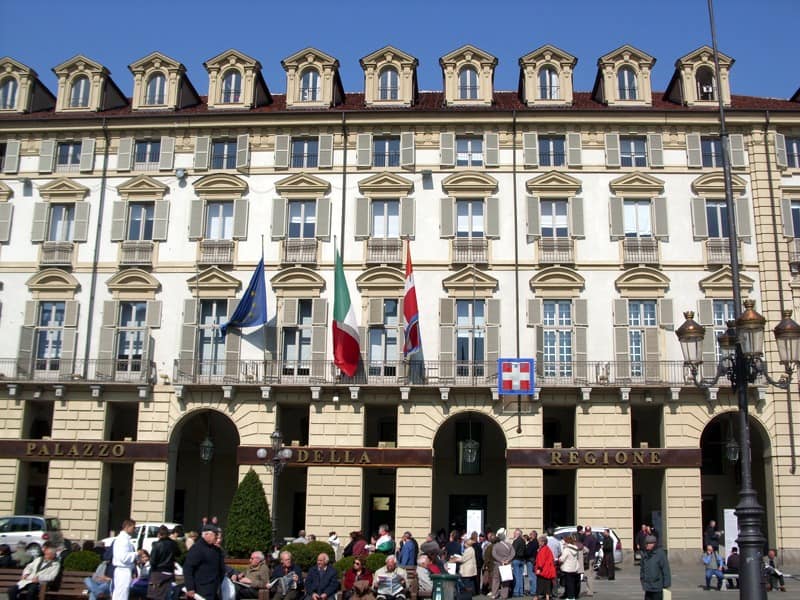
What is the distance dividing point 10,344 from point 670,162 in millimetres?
26784

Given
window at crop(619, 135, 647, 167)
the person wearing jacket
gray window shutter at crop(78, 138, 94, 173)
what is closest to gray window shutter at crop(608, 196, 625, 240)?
window at crop(619, 135, 647, 167)

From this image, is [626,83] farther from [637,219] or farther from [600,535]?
[600,535]

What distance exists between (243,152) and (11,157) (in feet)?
32.1

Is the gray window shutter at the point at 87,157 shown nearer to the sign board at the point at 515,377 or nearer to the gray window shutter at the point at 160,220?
the gray window shutter at the point at 160,220

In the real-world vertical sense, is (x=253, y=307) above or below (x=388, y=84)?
below

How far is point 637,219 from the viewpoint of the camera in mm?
34562

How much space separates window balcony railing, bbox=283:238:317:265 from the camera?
3466cm

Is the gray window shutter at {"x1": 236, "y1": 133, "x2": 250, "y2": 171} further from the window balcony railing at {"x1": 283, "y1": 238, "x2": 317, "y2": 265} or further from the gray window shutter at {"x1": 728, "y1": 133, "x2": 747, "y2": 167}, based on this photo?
the gray window shutter at {"x1": 728, "y1": 133, "x2": 747, "y2": 167}

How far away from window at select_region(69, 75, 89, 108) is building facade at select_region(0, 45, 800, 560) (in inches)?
3.7

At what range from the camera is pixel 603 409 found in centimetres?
3294

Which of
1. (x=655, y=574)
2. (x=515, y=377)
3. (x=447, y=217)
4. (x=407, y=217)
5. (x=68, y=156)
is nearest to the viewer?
(x=655, y=574)

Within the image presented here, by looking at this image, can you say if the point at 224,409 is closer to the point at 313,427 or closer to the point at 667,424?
the point at 313,427

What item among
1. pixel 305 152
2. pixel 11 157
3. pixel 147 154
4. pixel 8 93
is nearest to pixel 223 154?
pixel 147 154

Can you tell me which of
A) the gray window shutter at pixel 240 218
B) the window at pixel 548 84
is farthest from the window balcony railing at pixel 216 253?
the window at pixel 548 84
